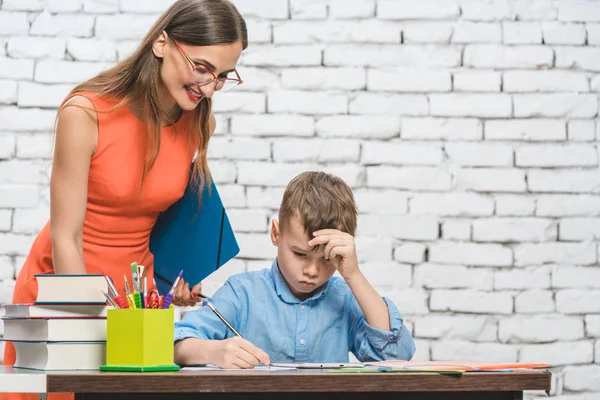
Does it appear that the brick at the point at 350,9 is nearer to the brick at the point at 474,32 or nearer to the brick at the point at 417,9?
the brick at the point at 417,9

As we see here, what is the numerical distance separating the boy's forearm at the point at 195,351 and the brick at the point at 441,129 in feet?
4.70

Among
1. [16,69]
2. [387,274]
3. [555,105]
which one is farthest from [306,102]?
[16,69]

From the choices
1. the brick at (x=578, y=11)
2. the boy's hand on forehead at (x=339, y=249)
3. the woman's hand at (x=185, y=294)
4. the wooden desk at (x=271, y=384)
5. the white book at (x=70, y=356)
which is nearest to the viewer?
the wooden desk at (x=271, y=384)

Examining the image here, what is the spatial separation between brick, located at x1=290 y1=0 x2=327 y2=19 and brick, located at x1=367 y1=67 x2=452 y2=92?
0.80ft

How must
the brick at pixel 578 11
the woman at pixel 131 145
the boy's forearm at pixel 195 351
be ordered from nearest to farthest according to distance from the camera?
the boy's forearm at pixel 195 351
the woman at pixel 131 145
the brick at pixel 578 11

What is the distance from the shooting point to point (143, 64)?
1.73m

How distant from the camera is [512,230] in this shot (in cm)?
267

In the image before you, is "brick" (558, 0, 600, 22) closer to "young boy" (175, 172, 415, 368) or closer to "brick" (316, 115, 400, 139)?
"brick" (316, 115, 400, 139)

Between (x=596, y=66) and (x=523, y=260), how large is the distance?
678mm

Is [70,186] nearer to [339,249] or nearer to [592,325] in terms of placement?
[339,249]

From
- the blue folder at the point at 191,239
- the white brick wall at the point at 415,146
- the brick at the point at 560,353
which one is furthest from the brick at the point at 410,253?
the blue folder at the point at 191,239

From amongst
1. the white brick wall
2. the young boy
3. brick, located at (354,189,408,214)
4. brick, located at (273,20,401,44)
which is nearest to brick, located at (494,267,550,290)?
the white brick wall

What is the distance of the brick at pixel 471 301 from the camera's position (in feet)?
8.65

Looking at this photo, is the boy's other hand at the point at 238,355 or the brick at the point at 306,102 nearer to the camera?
the boy's other hand at the point at 238,355
